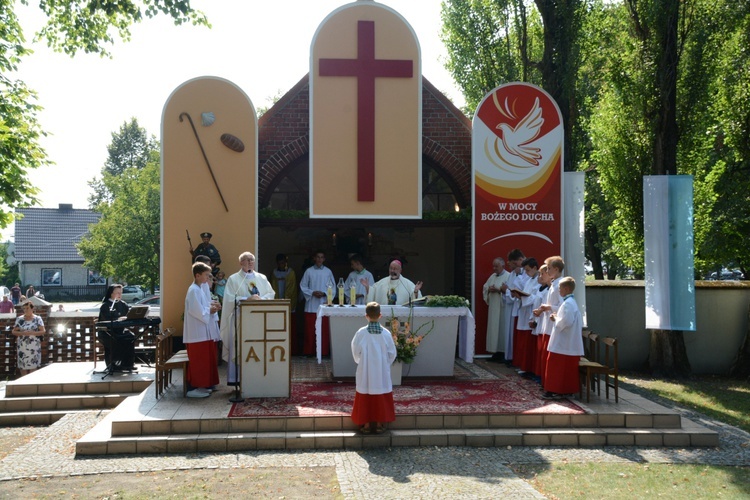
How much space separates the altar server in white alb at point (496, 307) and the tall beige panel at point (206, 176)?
4336 mm

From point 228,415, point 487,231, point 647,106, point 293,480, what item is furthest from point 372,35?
point 293,480

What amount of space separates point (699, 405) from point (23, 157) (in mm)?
12314

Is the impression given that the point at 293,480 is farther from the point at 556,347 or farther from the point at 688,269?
the point at 688,269

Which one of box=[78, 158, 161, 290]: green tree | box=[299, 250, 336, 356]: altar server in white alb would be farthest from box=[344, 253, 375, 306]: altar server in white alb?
box=[78, 158, 161, 290]: green tree

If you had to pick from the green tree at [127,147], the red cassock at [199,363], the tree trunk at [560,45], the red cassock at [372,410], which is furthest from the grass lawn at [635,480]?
the green tree at [127,147]

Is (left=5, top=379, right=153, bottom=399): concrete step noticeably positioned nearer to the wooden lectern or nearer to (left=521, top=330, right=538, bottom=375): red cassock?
the wooden lectern

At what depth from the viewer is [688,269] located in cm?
1283

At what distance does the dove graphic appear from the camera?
13695 mm

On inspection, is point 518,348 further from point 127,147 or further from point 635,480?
point 127,147

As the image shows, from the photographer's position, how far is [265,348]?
376 inches

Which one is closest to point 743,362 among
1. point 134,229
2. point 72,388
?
point 72,388

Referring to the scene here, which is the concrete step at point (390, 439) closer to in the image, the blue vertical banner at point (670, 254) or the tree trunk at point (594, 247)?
the blue vertical banner at point (670, 254)

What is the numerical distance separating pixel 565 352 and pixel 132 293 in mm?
34731

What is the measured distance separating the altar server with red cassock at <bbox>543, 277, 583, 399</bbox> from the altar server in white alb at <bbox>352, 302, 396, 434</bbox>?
248 cm
